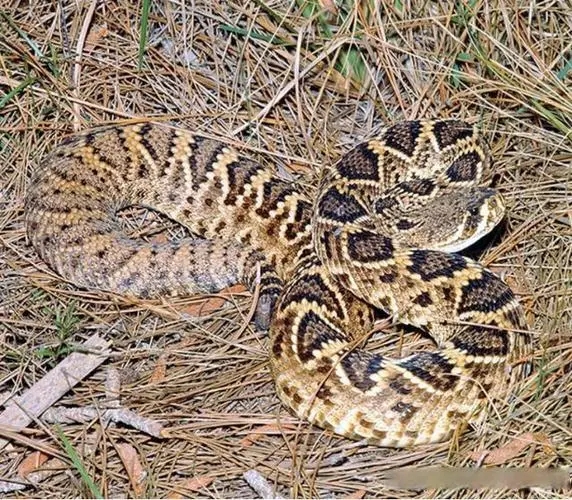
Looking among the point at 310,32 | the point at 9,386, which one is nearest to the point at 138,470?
the point at 9,386

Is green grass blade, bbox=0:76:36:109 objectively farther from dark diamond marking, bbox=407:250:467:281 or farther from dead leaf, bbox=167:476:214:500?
dead leaf, bbox=167:476:214:500

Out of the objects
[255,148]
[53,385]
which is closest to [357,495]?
[53,385]

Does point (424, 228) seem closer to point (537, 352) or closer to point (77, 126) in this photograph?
point (537, 352)

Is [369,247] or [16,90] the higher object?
[16,90]

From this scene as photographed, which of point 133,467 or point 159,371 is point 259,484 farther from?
point 159,371

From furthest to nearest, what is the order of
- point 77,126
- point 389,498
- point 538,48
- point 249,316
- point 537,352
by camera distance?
1. point 77,126
2. point 538,48
3. point 249,316
4. point 537,352
5. point 389,498

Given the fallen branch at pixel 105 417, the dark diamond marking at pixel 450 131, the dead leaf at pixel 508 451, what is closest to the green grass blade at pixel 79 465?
the fallen branch at pixel 105 417
